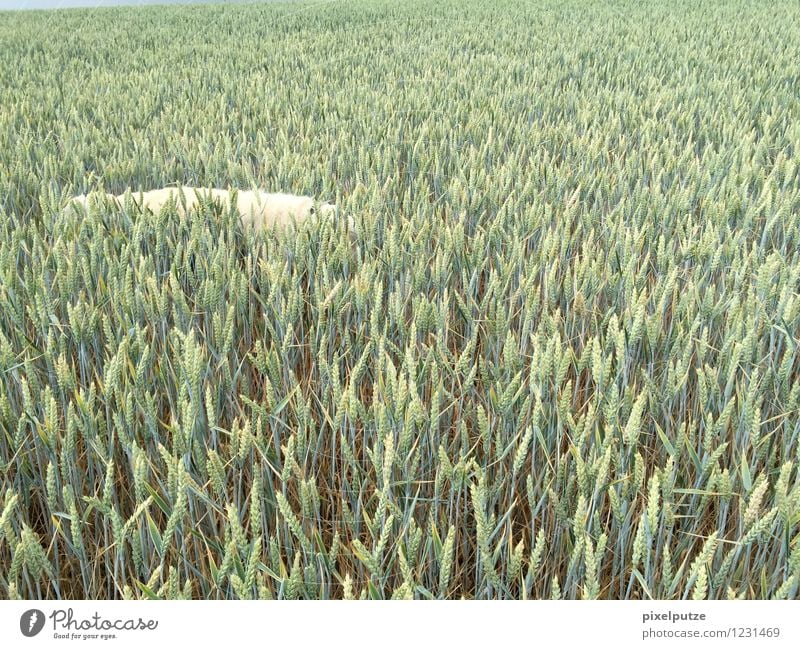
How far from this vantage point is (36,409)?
1146 millimetres

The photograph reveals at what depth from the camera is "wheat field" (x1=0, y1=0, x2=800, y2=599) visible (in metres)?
0.83

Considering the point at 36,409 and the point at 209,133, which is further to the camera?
the point at 209,133

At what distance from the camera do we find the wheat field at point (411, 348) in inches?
32.6

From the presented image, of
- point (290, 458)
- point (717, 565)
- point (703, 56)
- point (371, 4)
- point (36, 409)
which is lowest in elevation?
point (717, 565)

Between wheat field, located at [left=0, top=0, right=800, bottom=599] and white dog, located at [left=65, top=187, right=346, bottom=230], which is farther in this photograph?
white dog, located at [left=65, top=187, right=346, bottom=230]

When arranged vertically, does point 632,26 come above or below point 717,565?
above

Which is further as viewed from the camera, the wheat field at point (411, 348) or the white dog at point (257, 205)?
the white dog at point (257, 205)

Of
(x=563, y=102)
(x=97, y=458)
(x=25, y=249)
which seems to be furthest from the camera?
(x=563, y=102)

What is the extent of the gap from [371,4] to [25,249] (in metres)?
9.95

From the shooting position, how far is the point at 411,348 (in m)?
1.04

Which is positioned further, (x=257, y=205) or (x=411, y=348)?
(x=257, y=205)
